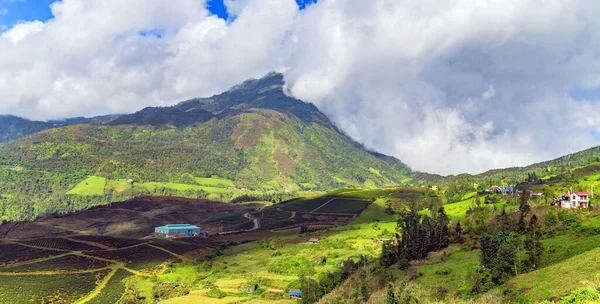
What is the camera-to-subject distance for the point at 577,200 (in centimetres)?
9206

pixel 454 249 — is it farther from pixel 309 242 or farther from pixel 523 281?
pixel 309 242

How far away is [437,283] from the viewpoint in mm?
65812

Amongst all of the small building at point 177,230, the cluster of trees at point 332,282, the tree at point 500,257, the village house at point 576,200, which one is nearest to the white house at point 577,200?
the village house at point 576,200

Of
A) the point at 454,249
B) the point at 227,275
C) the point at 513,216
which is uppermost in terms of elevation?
the point at 513,216

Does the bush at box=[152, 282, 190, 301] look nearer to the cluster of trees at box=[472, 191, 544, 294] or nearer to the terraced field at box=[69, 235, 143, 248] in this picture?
the terraced field at box=[69, 235, 143, 248]

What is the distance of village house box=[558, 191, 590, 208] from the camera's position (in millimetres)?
90625

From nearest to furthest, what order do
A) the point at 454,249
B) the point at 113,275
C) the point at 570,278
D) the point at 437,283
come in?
the point at 570,278
the point at 437,283
the point at 454,249
the point at 113,275

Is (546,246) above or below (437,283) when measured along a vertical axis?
above

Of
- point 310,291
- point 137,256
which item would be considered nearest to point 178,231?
point 137,256

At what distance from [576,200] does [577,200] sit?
0.21 m

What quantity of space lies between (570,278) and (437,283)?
Answer: 21657mm

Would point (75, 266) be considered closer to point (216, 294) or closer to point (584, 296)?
point (216, 294)

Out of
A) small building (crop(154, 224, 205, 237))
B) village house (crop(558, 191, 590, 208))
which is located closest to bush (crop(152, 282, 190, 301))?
small building (crop(154, 224, 205, 237))

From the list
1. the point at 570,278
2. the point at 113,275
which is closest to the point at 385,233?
the point at 113,275
